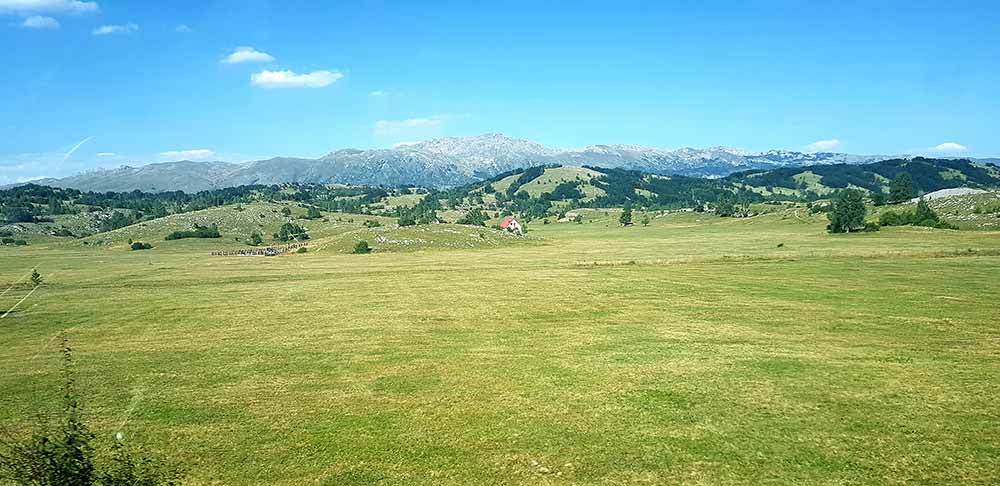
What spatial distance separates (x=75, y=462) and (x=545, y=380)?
1910 centimetres

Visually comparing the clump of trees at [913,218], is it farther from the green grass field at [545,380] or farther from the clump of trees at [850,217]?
the green grass field at [545,380]

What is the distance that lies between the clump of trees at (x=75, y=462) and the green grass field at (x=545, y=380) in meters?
0.97

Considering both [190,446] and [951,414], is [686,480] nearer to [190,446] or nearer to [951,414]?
[951,414]

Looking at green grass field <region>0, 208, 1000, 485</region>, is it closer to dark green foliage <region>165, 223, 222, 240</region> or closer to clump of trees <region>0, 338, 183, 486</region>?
clump of trees <region>0, 338, 183, 486</region>

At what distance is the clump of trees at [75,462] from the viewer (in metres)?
14.0

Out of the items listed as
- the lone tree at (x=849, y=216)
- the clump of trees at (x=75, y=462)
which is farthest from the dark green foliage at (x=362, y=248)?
the lone tree at (x=849, y=216)

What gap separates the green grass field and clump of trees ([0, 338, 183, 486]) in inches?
38.2

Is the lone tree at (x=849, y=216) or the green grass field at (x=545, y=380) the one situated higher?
the lone tree at (x=849, y=216)

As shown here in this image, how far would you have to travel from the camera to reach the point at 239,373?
1215 inches

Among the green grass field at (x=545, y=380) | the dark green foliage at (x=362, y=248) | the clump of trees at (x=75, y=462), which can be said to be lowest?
the dark green foliage at (x=362, y=248)

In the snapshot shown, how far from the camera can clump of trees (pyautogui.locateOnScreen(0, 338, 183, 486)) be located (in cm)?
1399

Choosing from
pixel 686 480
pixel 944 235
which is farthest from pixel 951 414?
pixel 944 235

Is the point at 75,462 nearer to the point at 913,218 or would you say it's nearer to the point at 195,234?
the point at 913,218

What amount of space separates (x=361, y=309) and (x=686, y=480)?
3757 centimetres
